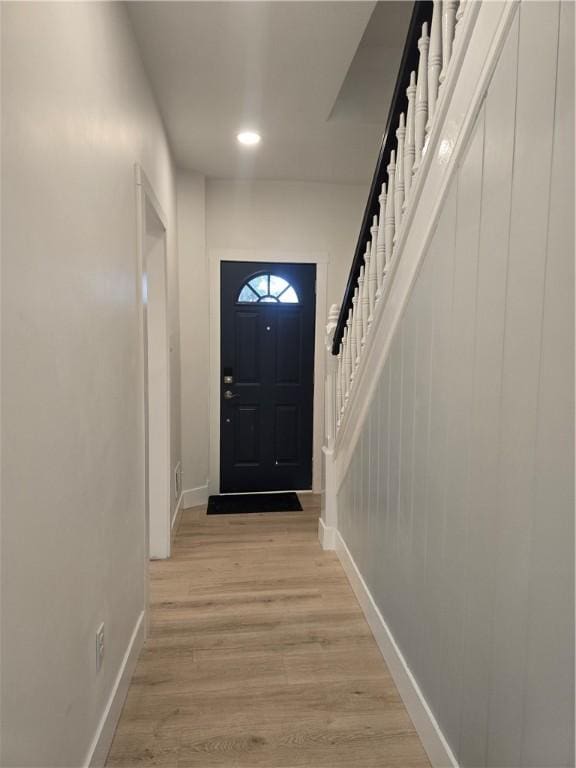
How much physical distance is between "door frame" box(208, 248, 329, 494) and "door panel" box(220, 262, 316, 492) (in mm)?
45

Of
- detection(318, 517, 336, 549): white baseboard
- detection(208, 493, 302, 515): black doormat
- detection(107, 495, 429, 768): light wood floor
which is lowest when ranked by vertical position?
detection(107, 495, 429, 768): light wood floor

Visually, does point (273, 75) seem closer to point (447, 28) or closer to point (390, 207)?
point (390, 207)

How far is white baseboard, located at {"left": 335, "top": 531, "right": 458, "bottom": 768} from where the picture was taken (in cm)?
146

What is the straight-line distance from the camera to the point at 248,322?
Result: 4051 millimetres

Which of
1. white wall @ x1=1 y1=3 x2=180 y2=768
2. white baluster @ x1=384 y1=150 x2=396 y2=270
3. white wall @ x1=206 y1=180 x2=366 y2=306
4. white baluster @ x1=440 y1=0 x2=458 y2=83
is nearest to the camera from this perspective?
white wall @ x1=1 y1=3 x2=180 y2=768

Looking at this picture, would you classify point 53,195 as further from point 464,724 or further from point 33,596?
point 464,724

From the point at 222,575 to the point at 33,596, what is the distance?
6.04ft

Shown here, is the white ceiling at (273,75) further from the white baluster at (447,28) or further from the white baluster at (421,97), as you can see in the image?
the white baluster at (447,28)

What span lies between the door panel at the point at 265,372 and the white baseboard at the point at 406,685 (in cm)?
174

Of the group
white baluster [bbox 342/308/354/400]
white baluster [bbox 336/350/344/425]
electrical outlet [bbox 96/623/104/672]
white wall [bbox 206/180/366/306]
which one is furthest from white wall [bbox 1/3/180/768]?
white wall [bbox 206/180/366/306]

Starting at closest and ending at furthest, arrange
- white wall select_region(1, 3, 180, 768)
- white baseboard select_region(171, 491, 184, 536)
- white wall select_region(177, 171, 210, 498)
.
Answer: white wall select_region(1, 3, 180, 768), white baseboard select_region(171, 491, 184, 536), white wall select_region(177, 171, 210, 498)

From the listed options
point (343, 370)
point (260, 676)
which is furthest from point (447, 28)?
point (260, 676)

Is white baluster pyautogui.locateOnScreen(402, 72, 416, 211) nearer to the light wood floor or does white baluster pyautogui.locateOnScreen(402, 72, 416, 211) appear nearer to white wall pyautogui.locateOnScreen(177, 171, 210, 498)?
the light wood floor

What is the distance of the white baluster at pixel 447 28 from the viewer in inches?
56.9
